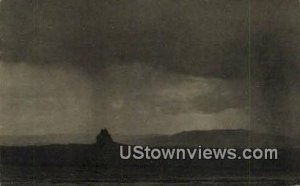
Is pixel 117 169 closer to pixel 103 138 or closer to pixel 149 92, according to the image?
pixel 103 138

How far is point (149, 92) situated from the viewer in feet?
3.99

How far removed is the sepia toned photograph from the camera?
1204 mm

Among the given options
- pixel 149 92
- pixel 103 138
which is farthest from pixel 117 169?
pixel 149 92

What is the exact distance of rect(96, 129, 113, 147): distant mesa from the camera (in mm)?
1219

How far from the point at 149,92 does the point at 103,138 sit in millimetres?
206

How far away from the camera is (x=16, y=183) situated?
3.98 ft

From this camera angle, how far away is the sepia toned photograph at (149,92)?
1204 mm

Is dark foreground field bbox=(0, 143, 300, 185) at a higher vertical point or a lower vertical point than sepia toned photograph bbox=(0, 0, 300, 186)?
lower

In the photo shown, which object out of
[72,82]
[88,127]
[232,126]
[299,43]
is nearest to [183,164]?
[232,126]

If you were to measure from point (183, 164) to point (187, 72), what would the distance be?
0.29 meters

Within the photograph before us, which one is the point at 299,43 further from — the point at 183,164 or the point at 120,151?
the point at 120,151

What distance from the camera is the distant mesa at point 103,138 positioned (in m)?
1.22

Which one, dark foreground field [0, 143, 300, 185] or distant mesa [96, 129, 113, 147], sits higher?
distant mesa [96, 129, 113, 147]

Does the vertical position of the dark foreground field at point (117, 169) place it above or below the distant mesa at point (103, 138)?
below
